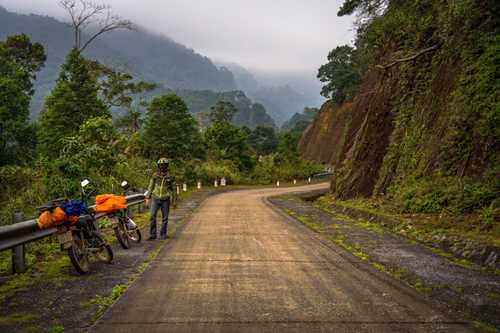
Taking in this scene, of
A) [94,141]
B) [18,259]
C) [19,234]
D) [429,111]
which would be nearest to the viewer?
[19,234]

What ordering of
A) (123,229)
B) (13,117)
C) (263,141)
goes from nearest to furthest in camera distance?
(123,229)
(13,117)
(263,141)

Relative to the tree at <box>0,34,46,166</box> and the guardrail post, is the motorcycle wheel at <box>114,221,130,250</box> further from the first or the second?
the tree at <box>0,34,46,166</box>

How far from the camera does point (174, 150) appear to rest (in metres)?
41.6

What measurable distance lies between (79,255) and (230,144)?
159ft

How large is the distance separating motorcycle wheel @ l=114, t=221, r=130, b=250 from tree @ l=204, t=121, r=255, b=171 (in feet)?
145

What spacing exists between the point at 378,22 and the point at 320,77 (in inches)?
2597

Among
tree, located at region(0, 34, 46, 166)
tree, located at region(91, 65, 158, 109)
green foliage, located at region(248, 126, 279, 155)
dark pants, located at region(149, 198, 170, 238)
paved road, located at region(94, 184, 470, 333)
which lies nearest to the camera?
paved road, located at region(94, 184, 470, 333)

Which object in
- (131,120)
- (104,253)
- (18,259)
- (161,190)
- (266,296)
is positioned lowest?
(266,296)

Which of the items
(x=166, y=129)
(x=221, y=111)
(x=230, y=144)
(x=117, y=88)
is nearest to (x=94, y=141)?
(x=166, y=129)

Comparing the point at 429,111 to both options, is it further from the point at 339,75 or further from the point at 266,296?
the point at 339,75

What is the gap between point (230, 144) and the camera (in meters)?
55.2

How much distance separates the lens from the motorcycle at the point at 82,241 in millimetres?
6785

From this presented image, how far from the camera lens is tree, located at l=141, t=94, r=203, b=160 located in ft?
135

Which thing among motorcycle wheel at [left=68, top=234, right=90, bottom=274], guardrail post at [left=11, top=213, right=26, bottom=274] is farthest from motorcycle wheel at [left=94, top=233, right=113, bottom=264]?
guardrail post at [left=11, top=213, right=26, bottom=274]
